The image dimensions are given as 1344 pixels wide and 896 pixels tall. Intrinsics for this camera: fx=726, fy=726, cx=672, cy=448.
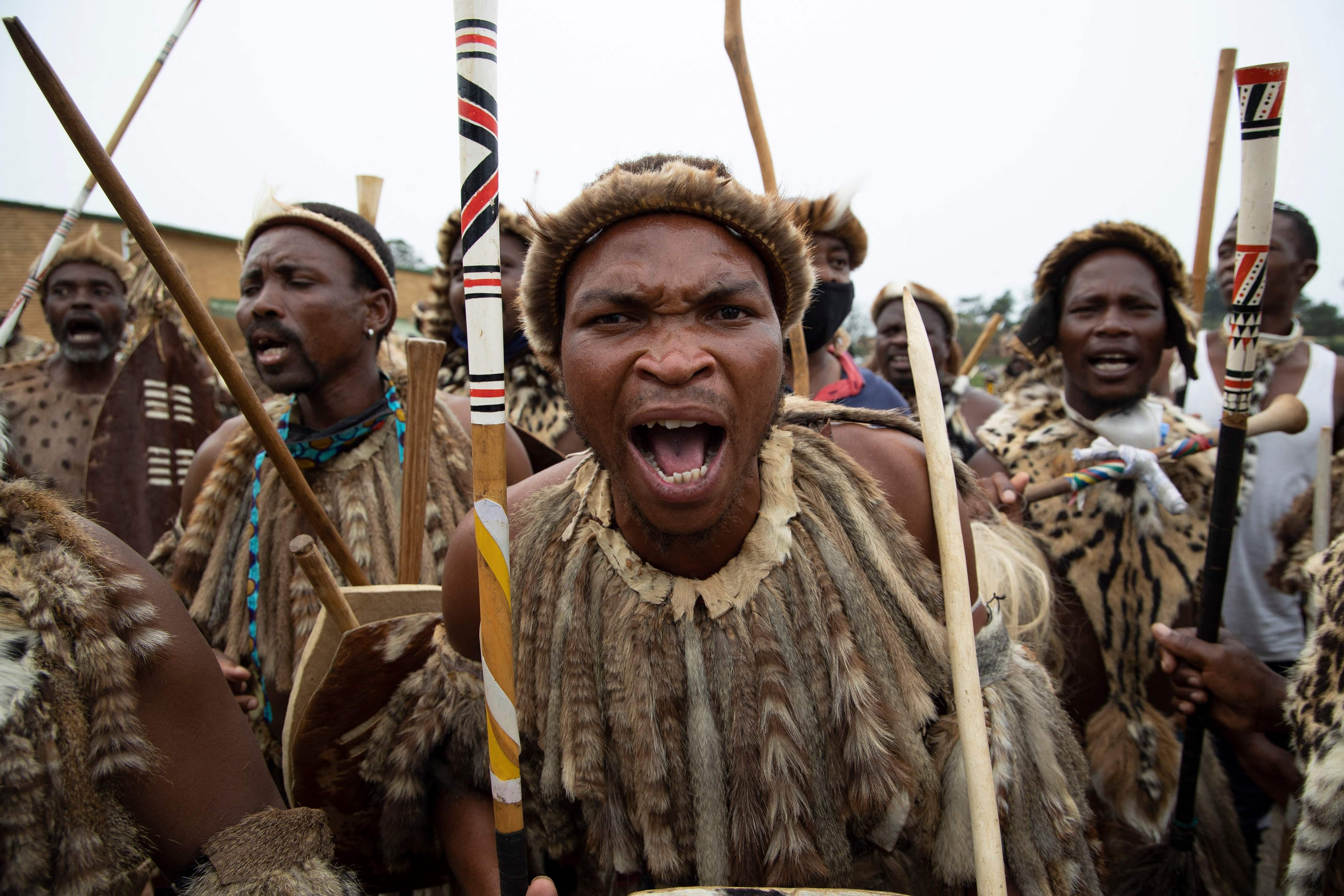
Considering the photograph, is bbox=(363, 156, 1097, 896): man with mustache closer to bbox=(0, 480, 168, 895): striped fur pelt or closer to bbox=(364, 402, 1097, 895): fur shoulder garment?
bbox=(364, 402, 1097, 895): fur shoulder garment

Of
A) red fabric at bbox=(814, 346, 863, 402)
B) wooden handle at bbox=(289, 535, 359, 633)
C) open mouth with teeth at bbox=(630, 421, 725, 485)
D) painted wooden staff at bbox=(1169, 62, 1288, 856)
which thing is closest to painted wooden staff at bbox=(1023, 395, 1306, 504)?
painted wooden staff at bbox=(1169, 62, 1288, 856)

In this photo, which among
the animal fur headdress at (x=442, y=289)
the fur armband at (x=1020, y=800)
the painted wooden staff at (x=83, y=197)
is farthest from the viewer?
the animal fur headdress at (x=442, y=289)

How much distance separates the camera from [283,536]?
256cm

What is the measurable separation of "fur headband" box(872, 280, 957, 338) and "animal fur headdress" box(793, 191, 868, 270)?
1.83 meters

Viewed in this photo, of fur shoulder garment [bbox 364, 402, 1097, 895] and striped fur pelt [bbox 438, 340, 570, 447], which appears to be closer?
fur shoulder garment [bbox 364, 402, 1097, 895]

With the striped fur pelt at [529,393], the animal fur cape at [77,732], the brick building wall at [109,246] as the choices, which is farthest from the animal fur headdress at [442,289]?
the brick building wall at [109,246]

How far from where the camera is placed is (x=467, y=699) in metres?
1.75

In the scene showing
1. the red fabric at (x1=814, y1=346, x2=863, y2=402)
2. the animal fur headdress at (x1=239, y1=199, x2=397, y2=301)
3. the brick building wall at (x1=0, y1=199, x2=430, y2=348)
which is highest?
the brick building wall at (x1=0, y1=199, x2=430, y2=348)

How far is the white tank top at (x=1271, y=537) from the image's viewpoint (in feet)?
9.84

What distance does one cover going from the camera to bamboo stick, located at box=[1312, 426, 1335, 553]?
2.62 meters

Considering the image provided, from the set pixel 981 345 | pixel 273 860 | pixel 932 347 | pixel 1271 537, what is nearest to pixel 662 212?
pixel 273 860

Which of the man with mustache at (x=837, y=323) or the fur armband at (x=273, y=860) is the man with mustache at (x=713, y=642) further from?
the man with mustache at (x=837, y=323)

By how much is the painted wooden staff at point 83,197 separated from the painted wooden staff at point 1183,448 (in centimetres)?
320

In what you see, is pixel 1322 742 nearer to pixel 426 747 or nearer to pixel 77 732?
pixel 426 747
